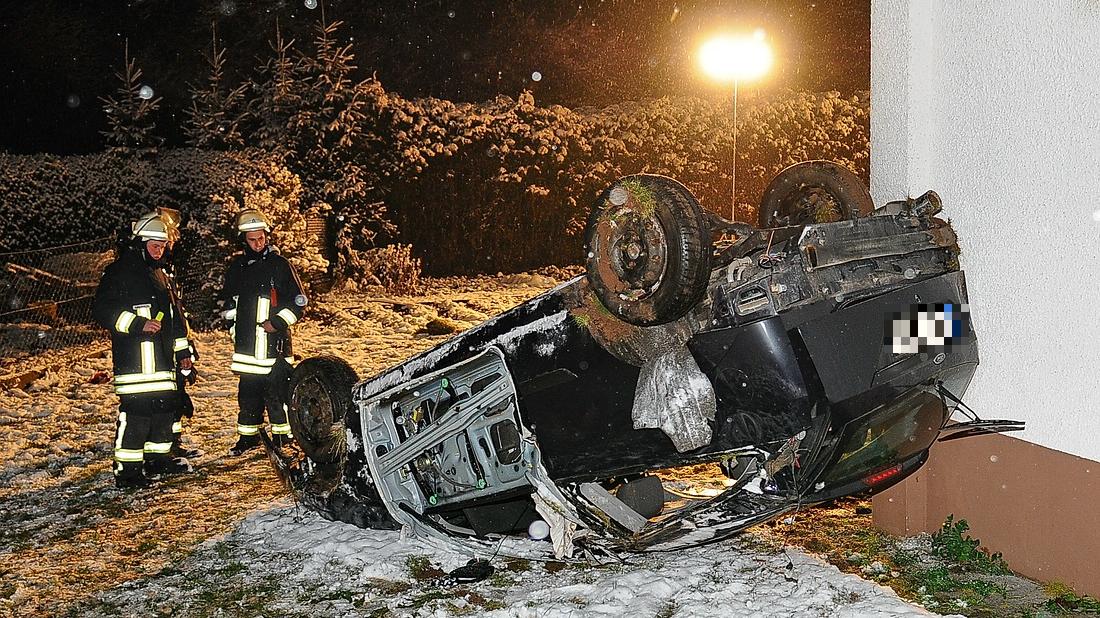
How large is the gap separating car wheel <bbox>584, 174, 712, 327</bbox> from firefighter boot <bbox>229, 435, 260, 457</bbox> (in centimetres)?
407

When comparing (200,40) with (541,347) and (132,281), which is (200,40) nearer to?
(132,281)

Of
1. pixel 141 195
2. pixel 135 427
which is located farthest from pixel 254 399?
pixel 141 195

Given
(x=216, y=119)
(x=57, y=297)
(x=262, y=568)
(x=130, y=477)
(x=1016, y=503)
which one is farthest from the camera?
(x=216, y=119)

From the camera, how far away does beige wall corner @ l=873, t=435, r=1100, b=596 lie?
3980 mm

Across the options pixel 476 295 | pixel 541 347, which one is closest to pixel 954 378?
pixel 541 347

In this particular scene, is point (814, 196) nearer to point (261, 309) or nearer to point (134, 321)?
point (261, 309)

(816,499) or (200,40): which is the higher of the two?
(200,40)

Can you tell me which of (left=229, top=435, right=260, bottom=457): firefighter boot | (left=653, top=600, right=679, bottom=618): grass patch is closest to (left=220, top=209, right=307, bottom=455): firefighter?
(left=229, top=435, right=260, bottom=457): firefighter boot

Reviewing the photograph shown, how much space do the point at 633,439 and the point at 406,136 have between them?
1092cm

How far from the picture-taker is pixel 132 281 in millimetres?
6066

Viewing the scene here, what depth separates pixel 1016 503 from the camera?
14.1 ft

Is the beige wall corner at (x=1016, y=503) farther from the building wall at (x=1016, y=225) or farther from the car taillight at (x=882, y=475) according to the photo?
the car taillight at (x=882, y=475)

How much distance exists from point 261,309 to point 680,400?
400 cm

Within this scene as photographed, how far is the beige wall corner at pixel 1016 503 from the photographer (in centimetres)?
398
